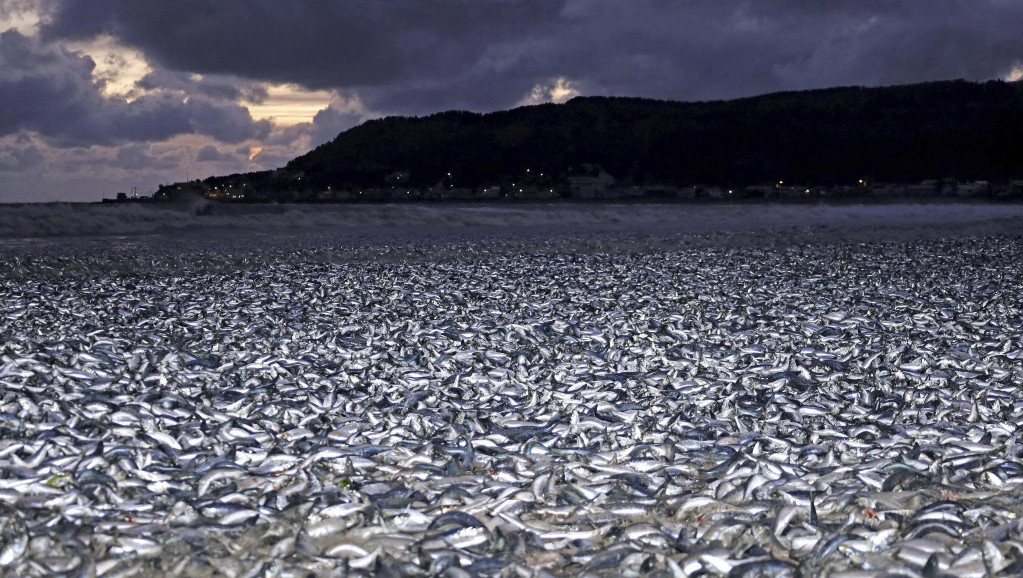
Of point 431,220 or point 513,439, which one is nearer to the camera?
point 513,439

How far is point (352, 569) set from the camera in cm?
351

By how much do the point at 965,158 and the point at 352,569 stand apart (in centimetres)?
11442

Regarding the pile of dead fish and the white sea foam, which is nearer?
the pile of dead fish

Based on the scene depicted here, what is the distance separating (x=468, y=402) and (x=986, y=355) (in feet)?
16.8

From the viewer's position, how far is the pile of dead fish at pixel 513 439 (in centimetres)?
370

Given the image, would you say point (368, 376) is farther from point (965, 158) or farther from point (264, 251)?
point (965, 158)

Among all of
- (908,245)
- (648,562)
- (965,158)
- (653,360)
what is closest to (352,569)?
(648,562)

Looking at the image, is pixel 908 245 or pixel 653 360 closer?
pixel 653 360

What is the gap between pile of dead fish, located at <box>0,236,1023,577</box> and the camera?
3703 mm

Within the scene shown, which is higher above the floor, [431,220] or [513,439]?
[431,220]

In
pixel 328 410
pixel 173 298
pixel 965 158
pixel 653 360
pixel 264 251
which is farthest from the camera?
pixel 965 158

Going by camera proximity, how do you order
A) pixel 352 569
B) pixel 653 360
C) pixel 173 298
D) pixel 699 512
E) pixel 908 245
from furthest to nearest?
pixel 908 245 → pixel 173 298 → pixel 653 360 → pixel 699 512 → pixel 352 569

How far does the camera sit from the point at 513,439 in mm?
5402

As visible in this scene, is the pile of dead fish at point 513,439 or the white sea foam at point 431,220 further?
the white sea foam at point 431,220
